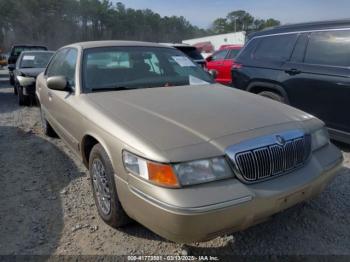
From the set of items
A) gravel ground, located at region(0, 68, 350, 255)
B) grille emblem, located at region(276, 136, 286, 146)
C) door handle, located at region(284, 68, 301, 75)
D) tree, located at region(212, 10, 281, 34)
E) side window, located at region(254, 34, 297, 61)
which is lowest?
gravel ground, located at region(0, 68, 350, 255)

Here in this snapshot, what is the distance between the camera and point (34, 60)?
9.45 m

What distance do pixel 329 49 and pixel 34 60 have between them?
7.88 meters

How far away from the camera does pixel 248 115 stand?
279cm

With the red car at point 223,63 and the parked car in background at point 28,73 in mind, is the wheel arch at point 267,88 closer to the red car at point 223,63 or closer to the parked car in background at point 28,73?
the red car at point 223,63

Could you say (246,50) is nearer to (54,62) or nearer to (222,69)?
(54,62)

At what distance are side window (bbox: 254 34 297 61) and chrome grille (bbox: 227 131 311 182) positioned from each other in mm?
2938

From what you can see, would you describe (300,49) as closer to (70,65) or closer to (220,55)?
(70,65)

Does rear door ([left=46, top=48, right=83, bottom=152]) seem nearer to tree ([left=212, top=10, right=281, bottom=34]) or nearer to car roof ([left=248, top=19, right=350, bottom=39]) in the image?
car roof ([left=248, top=19, right=350, bottom=39])

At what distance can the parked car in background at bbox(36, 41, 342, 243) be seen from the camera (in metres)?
2.16

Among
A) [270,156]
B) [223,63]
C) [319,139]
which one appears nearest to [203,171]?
[270,156]

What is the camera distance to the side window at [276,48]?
519 centimetres

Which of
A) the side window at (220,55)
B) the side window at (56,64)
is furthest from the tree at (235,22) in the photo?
the side window at (56,64)

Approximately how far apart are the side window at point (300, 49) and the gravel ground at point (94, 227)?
1797 mm

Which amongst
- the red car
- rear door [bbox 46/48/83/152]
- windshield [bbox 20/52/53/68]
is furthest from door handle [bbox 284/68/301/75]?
windshield [bbox 20/52/53/68]
